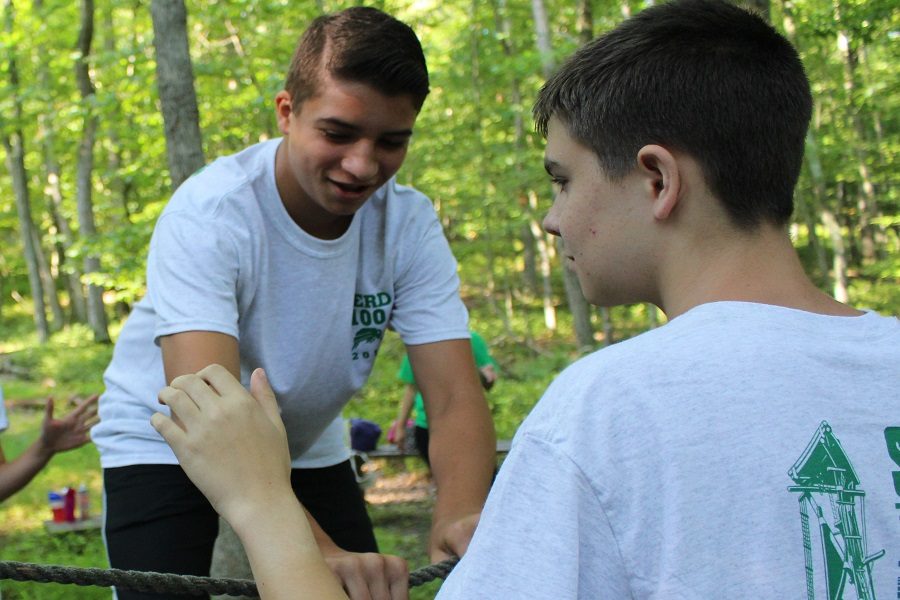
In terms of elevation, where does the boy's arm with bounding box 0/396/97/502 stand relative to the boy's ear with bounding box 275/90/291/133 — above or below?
below

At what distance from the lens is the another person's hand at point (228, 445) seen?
1239mm

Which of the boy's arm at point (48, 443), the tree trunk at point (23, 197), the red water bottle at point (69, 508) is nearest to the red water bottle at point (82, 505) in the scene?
the red water bottle at point (69, 508)

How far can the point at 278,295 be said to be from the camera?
2354 mm

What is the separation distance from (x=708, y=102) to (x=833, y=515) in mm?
601

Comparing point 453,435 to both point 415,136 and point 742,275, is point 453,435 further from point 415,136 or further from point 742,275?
point 415,136

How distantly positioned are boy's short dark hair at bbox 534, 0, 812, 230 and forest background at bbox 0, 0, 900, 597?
12.1 ft

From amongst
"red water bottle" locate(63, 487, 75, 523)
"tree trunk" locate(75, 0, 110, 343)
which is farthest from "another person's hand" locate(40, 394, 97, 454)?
"tree trunk" locate(75, 0, 110, 343)

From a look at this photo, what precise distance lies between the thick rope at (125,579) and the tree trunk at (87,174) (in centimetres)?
1324

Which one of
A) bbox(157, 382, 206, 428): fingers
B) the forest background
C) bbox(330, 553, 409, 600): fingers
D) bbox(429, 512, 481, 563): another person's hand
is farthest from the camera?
the forest background

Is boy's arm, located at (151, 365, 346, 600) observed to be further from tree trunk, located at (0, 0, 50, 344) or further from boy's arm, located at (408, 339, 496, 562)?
tree trunk, located at (0, 0, 50, 344)

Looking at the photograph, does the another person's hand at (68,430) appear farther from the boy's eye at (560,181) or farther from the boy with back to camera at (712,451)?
the boy's eye at (560,181)

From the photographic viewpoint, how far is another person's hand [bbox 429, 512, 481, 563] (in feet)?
6.45

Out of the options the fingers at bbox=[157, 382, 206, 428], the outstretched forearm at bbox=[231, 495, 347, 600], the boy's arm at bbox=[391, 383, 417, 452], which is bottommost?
the boy's arm at bbox=[391, 383, 417, 452]

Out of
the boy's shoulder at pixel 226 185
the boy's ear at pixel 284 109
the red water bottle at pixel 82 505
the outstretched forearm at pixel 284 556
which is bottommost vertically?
the red water bottle at pixel 82 505
